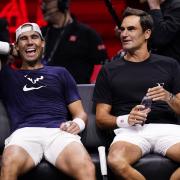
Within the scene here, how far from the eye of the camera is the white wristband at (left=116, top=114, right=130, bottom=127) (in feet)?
14.0

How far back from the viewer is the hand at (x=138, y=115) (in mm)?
4164

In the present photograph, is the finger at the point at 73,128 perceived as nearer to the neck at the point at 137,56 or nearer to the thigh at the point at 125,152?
the thigh at the point at 125,152

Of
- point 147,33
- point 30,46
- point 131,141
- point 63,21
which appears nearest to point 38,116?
point 30,46

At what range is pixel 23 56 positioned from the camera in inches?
180

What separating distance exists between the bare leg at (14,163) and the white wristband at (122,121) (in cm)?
62

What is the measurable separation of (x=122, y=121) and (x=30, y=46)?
817 millimetres

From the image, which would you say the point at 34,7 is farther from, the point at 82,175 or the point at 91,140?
the point at 82,175

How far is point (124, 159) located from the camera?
4047 millimetres

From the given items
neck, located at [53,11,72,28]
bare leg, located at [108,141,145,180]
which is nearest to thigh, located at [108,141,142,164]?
bare leg, located at [108,141,145,180]

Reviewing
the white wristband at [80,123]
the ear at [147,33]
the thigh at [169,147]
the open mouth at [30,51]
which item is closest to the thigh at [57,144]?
the white wristband at [80,123]

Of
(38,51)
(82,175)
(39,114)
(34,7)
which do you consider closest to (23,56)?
(38,51)

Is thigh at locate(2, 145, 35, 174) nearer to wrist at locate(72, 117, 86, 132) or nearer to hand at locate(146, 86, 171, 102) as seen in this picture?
wrist at locate(72, 117, 86, 132)

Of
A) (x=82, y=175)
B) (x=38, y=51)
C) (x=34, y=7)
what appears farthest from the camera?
(x=34, y=7)

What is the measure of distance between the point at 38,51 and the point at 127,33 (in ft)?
2.01
